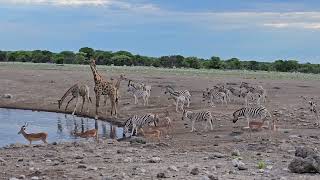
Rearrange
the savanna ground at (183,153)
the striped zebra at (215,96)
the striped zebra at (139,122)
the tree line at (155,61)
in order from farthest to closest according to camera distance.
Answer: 1. the tree line at (155,61)
2. the striped zebra at (215,96)
3. the striped zebra at (139,122)
4. the savanna ground at (183,153)

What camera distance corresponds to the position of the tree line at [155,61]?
269ft

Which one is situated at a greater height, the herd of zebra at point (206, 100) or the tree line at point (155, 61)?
the tree line at point (155, 61)

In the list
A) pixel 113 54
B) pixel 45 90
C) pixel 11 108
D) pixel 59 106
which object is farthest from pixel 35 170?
pixel 113 54

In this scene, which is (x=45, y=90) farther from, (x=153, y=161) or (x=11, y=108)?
(x=153, y=161)

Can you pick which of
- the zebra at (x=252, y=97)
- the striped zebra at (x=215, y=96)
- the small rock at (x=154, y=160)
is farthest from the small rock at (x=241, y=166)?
the zebra at (x=252, y=97)

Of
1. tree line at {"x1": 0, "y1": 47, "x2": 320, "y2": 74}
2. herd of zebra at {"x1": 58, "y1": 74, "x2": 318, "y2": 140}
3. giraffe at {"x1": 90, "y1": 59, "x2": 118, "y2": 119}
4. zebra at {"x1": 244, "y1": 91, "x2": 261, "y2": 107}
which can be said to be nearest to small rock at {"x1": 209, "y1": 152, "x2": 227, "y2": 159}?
herd of zebra at {"x1": 58, "y1": 74, "x2": 318, "y2": 140}

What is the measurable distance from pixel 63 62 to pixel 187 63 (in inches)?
625

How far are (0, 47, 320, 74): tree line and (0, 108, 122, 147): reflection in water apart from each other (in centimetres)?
5403

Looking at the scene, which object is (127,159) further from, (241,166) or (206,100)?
(206,100)

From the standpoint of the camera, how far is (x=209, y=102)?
2930 centimetres

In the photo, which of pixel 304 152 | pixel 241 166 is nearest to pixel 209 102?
pixel 304 152

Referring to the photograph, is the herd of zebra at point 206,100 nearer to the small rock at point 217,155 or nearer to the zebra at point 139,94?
the zebra at point 139,94

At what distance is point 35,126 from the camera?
23.5 meters

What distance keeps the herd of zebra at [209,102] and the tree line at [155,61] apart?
51537mm
